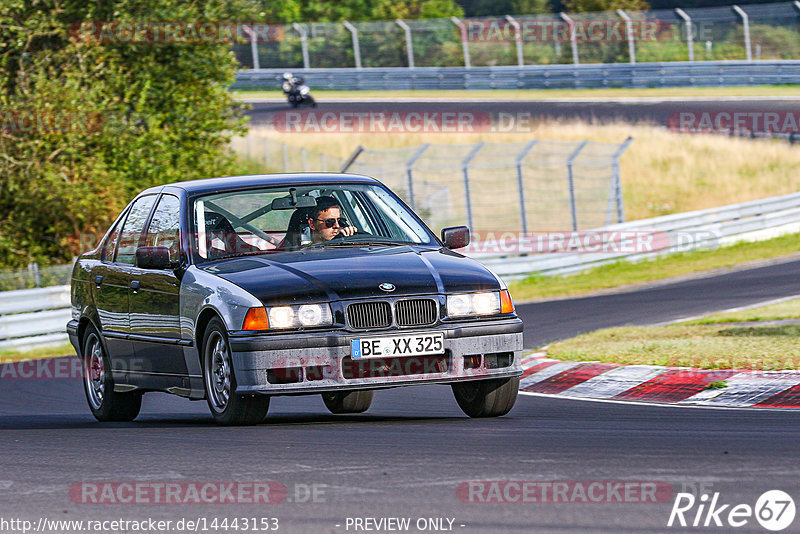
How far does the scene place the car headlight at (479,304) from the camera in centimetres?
762

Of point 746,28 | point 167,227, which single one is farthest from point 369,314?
point 746,28

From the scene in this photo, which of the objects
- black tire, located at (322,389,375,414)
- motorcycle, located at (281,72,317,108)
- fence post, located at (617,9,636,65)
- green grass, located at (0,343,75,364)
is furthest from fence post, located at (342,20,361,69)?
black tire, located at (322,389,375,414)

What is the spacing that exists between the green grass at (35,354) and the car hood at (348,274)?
1062 cm

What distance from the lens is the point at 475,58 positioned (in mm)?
47156

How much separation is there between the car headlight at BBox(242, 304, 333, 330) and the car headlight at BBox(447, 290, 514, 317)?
29.0 inches

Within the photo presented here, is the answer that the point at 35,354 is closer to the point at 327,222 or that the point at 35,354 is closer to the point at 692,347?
the point at 692,347

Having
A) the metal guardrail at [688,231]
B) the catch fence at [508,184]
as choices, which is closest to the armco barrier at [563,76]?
the catch fence at [508,184]

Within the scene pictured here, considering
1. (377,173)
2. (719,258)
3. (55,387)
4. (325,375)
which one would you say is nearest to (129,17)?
(377,173)

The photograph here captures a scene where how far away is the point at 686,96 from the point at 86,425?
3487cm

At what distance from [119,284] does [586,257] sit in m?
15.5

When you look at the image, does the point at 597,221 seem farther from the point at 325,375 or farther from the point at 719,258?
the point at 325,375

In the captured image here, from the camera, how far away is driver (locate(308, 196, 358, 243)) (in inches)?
334

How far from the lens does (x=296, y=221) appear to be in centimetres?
855

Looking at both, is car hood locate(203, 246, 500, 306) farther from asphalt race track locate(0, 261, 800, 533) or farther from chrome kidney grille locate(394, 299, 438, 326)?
asphalt race track locate(0, 261, 800, 533)
